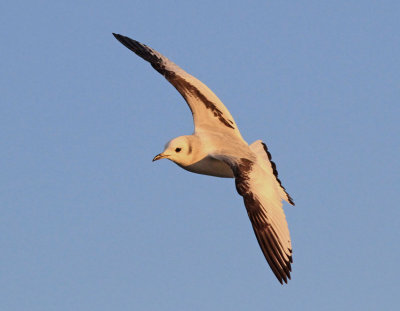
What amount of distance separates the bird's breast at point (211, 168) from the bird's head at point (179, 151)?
0.19 metres

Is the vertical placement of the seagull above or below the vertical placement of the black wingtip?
below

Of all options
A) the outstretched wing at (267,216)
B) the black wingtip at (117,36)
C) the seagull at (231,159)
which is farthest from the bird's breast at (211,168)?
the black wingtip at (117,36)

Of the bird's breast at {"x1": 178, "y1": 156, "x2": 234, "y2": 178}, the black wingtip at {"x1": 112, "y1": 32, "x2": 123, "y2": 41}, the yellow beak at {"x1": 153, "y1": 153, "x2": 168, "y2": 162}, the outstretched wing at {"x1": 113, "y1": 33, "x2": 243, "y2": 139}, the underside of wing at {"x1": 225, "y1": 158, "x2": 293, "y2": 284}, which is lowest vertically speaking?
the underside of wing at {"x1": 225, "y1": 158, "x2": 293, "y2": 284}

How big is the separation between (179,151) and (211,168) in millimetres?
748

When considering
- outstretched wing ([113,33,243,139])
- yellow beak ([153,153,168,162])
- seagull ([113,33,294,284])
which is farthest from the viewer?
outstretched wing ([113,33,243,139])

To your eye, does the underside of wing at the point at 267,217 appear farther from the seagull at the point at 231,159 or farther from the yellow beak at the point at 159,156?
the yellow beak at the point at 159,156

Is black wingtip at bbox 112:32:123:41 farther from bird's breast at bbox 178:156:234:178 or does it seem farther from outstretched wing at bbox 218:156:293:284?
outstretched wing at bbox 218:156:293:284

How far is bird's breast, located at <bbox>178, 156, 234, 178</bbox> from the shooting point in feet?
55.0

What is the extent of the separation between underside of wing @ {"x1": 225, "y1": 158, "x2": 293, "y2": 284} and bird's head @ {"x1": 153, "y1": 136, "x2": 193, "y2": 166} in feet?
4.95

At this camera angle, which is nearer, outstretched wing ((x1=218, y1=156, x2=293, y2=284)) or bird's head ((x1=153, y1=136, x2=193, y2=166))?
outstretched wing ((x1=218, y1=156, x2=293, y2=284))

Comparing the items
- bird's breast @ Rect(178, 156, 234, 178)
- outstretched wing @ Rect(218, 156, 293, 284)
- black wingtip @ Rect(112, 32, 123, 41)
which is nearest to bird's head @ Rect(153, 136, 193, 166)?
bird's breast @ Rect(178, 156, 234, 178)

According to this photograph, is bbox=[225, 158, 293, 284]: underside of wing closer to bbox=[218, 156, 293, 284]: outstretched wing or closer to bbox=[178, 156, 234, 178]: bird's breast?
bbox=[218, 156, 293, 284]: outstretched wing

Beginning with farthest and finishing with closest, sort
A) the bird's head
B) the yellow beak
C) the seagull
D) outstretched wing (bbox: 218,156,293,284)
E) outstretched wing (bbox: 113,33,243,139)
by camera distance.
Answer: outstretched wing (bbox: 113,33,243,139)
the bird's head
the yellow beak
the seagull
outstretched wing (bbox: 218,156,293,284)

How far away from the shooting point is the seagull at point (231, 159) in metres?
14.5
